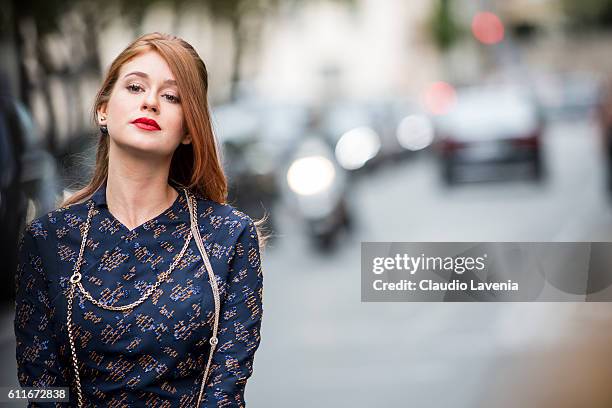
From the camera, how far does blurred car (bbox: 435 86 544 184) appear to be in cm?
1081

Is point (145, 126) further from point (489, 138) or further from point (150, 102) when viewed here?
point (489, 138)

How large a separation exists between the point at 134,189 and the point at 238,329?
34 centimetres

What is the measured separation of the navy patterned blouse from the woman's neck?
0.13ft

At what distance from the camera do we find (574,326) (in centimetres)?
501

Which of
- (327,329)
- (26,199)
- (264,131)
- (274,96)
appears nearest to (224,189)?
(26,199)

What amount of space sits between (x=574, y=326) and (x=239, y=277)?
134 inches

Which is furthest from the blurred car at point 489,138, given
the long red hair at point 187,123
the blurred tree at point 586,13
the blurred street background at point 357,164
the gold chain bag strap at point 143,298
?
the gold chain bag strap at point 143,298

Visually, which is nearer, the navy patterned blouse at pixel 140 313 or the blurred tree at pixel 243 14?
the navy patterned blouse at pixel 140 313

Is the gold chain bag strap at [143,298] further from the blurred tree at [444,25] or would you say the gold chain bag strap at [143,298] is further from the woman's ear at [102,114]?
the blurred tree at [444,25]

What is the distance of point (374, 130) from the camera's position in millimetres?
15836

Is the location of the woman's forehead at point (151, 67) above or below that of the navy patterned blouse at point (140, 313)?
above

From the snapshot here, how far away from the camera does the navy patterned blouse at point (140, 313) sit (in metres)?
1.90

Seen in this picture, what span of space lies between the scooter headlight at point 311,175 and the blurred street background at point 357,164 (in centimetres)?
2

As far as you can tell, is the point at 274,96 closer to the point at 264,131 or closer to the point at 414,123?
the point at 264,131
